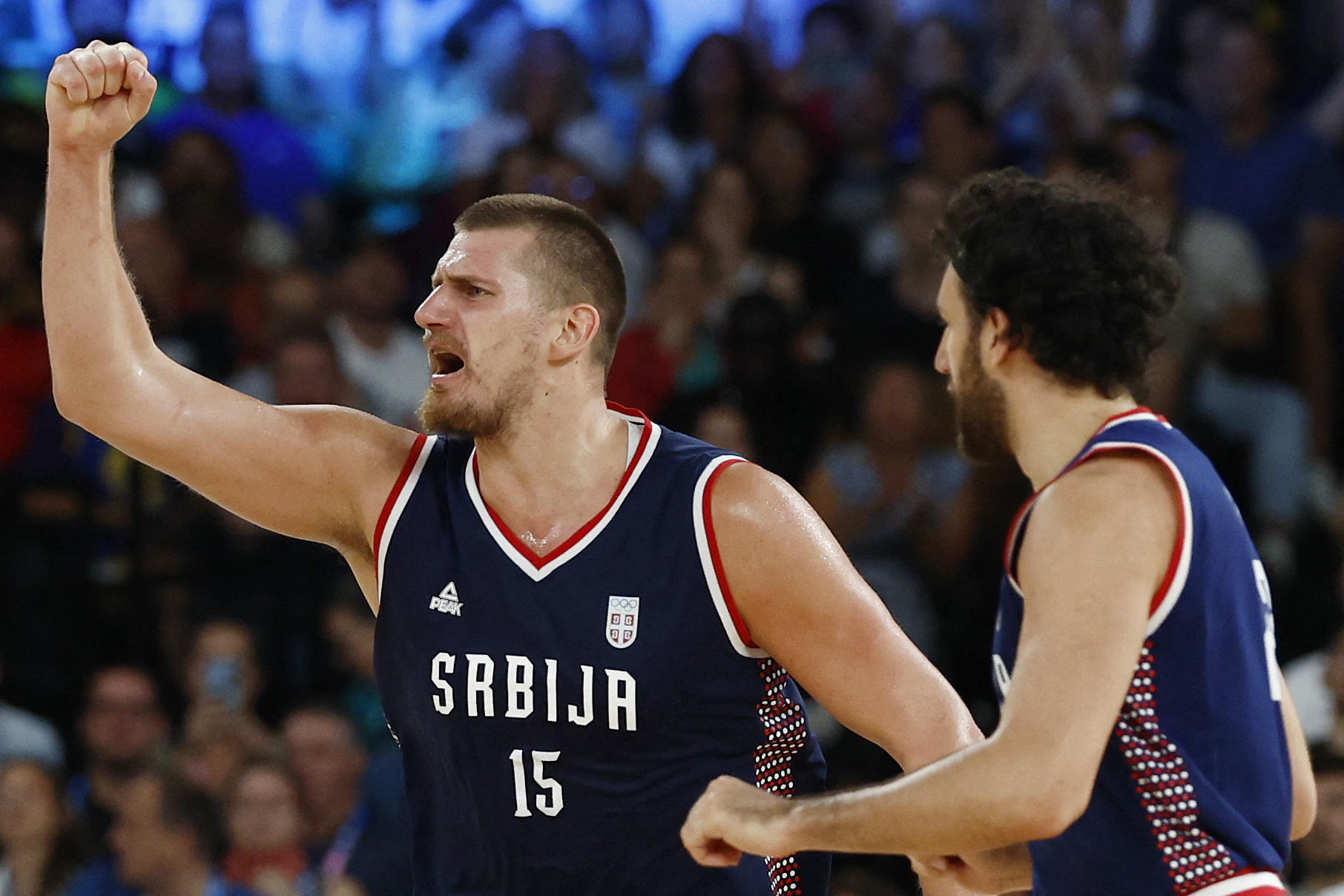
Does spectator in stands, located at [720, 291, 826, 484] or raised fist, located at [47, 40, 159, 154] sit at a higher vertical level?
raised fist, located at [47, 40, 159, 154]

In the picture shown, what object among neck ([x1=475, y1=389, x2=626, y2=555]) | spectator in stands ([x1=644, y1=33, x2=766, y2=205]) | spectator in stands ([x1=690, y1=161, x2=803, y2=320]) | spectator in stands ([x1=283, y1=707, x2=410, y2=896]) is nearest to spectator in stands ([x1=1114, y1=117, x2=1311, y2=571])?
spectator in stands ([x1=690, y1=161, x2=803, y2=320])

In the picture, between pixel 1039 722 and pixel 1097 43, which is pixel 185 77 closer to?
pixel 1097 43

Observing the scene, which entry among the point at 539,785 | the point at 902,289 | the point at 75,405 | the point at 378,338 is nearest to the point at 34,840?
the point at 378,338

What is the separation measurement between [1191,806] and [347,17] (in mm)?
7567

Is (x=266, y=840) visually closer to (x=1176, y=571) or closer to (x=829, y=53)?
(x=1176, y=571)

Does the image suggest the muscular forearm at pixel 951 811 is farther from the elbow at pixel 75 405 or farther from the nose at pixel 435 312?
the elbow at pixel 75 405

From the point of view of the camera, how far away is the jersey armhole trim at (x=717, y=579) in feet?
10.8

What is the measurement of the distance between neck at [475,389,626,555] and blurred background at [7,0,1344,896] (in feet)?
8.11

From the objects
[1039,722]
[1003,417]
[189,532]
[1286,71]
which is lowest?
[189,532]

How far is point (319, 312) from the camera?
7.53 meters

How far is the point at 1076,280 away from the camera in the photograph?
2656 mm

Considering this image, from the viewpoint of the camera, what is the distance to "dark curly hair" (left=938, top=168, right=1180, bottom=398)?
2656 mm

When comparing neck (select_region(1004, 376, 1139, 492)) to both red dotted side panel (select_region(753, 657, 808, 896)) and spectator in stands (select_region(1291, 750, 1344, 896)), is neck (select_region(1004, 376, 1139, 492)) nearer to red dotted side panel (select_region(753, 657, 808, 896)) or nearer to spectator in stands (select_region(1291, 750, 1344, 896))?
red dotted side panel (select_region(753, 657, 808, 896))

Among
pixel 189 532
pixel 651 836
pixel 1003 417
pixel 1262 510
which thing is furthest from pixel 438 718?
pixel 1262 510
